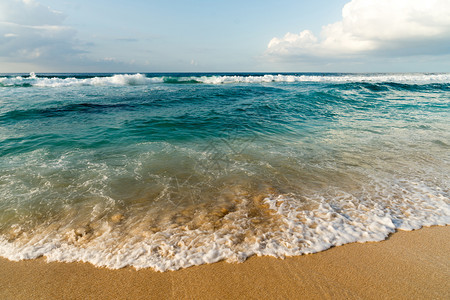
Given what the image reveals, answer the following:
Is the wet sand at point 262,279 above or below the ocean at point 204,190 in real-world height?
below

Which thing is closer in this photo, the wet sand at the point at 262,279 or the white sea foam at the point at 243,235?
the wet sand at the point at 262,279

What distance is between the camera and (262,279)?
263 centimetres

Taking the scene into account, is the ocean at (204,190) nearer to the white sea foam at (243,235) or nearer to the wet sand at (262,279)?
the white sea foam at (243,235)

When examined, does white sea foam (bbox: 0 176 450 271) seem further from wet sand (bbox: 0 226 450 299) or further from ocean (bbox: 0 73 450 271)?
wet sand (bbox: 0 226 450 299)

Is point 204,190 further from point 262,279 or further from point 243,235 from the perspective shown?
point 262,279

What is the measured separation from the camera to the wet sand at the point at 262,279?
2469 mm

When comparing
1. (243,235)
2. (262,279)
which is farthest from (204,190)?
(262,279)

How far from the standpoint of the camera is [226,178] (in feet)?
17.1

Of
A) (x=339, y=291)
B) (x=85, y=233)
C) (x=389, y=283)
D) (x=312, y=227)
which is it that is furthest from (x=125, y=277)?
(x=389, y=283)

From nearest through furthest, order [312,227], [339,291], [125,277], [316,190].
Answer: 1. [339,291]
2. [125,277]
3. [312,227]
4. [316,190]

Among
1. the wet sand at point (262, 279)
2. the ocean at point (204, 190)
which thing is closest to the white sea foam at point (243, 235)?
the ocean at point (204, 190)

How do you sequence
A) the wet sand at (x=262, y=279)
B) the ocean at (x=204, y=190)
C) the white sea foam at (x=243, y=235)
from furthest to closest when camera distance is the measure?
the ocean at (x=204, y=190)
the white sea foam at (x=243, y=235)
the wet sand at (x=262, y=279)

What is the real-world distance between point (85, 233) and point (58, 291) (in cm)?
98

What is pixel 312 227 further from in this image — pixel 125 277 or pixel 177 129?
pixel 177 129
